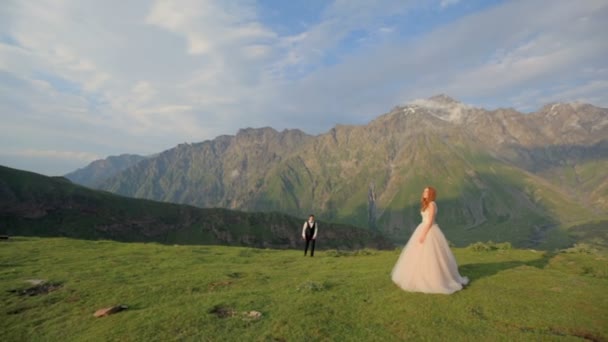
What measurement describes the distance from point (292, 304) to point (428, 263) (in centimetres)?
627

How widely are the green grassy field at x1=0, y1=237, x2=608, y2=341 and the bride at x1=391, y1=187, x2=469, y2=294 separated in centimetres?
58

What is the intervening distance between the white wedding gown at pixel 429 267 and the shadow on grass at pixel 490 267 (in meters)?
2.73

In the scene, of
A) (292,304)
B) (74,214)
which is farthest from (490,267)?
(74,214)

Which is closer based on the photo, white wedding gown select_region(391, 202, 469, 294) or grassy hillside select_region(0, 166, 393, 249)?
white wedding gown select_region(391, 202, 469, 294)

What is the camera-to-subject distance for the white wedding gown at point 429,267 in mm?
15609

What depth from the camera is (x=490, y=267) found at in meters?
21.2

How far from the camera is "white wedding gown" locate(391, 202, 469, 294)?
1561 centimetres

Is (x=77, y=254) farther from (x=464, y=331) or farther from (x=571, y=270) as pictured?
(x=571, y=270)

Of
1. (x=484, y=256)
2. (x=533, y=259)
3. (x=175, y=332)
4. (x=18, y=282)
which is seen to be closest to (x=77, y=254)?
(x=18, y=282)

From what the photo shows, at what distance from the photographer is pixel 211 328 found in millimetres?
12281

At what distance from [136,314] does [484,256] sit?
75.9 feet

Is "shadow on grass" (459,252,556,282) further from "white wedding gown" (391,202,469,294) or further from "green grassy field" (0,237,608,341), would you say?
"white wedding gown" (391,202,469,294)

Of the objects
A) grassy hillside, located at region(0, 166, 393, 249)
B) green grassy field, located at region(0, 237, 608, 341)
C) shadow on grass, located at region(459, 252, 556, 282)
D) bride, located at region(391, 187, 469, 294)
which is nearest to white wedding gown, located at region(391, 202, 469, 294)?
bride, located at region(391, 187, 469, 294)

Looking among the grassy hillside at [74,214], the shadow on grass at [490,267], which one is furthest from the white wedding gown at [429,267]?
the grassy hillside at [74,214]
